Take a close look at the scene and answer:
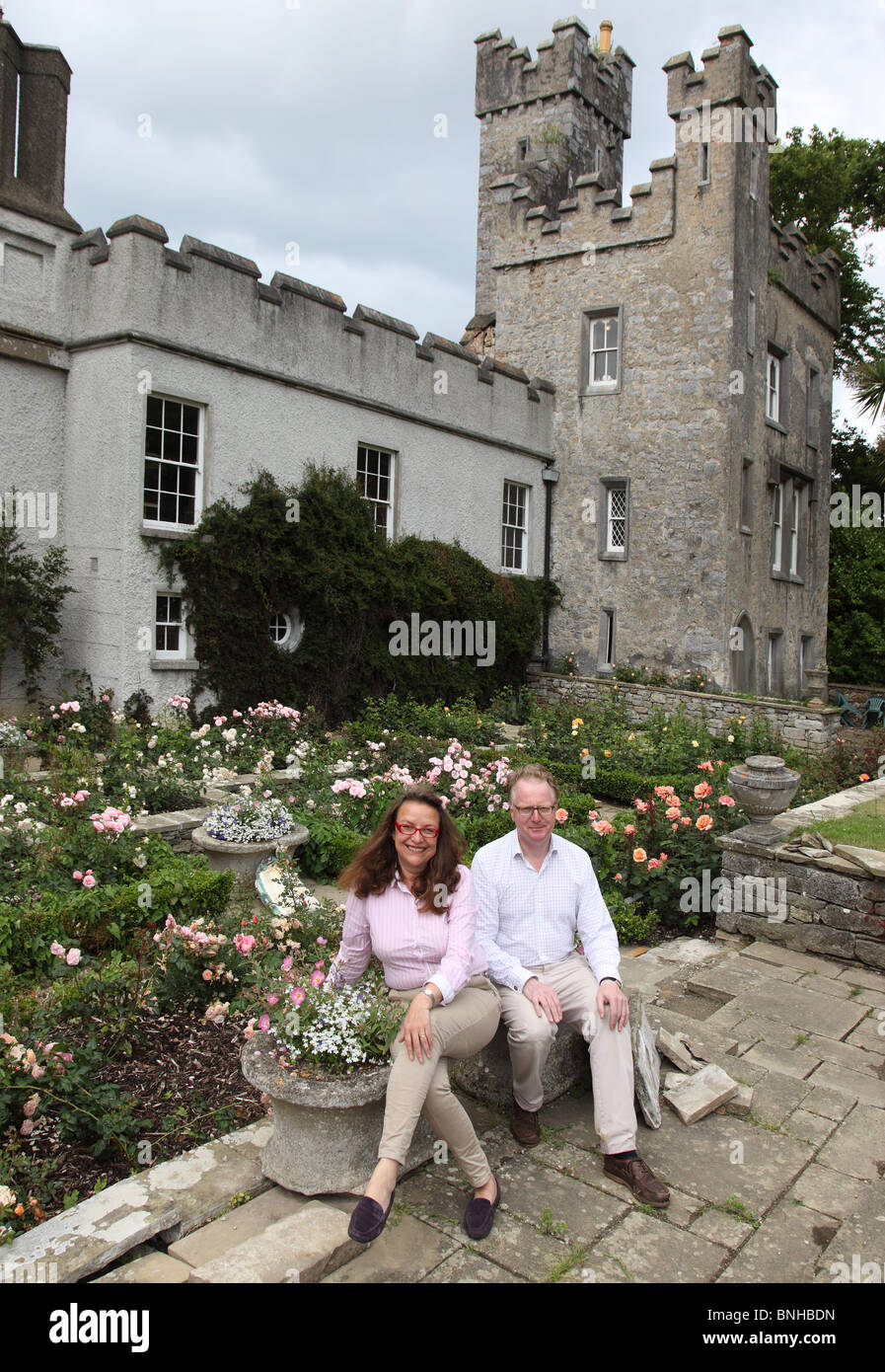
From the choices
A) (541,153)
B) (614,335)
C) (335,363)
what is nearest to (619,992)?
(335,363)

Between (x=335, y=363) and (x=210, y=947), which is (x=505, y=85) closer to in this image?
(x=335, y=363)

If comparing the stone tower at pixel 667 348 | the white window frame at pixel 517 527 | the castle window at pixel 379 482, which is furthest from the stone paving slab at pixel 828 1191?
the white window frame at pixel 517 527

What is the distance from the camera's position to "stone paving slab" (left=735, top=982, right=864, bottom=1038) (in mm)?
5086

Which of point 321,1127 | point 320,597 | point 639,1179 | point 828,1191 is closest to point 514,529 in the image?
point 320,597

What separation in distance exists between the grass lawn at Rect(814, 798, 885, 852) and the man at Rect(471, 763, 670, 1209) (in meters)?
3.39

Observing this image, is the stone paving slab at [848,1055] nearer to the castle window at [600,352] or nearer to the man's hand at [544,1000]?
the man's hand at [544,1000]

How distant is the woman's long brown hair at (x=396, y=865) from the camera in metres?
3.66

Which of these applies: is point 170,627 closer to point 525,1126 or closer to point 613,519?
point 525,1126

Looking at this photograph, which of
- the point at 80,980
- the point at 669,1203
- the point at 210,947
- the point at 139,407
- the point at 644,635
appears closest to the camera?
the point at 669,1203

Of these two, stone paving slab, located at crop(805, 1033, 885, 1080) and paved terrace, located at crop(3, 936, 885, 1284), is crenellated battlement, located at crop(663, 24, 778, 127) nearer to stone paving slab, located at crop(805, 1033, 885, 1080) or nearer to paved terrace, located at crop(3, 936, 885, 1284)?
stone paving slab, located at crop(805, 1033, 885, 1080)

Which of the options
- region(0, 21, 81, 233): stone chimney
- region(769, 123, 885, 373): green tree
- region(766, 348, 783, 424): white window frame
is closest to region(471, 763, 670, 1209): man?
region(0, 21, 81, 233): stone chimney

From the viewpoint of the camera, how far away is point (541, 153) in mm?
19281

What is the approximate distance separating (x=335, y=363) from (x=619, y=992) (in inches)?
457

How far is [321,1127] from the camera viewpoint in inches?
128
